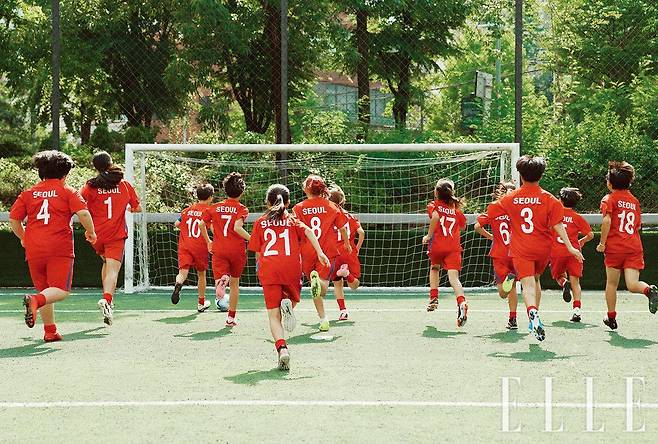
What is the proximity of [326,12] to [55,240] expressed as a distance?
28.5 ft

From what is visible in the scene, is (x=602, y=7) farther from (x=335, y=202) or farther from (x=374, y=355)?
(x=374, y=355)

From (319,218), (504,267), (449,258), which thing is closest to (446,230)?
(449,258)

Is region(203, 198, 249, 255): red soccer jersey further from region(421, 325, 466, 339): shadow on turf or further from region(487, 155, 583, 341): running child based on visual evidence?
region(487, 155, 583, 341): running child

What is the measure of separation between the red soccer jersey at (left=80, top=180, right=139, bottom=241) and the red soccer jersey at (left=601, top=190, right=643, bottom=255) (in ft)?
15.9

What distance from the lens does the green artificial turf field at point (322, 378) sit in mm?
5809

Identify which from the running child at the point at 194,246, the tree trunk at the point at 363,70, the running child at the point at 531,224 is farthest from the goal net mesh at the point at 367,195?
the running child at the point at 531,224

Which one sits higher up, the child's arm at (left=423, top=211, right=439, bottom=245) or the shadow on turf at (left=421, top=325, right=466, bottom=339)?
the child's arm at (left=423, top=211, right=439, bottom=245)

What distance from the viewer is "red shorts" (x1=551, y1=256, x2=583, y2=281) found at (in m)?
11.4

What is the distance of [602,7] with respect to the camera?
24.3 metres

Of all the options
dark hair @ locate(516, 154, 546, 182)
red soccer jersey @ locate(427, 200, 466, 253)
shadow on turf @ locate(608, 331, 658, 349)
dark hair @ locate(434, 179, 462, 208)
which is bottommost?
shadow on turf @ locate(608, 331, 658, 349)

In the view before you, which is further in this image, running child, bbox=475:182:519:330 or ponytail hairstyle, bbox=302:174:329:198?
running child, bbox=475:182:519:330

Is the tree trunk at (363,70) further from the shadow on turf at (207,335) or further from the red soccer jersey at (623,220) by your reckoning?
the shadow on turf at (207,335)

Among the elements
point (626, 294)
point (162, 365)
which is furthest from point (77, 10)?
point (162, 365)

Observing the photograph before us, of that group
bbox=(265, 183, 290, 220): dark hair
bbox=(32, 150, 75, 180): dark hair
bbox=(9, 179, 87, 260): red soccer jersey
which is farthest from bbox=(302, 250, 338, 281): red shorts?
bbox=(32, 150, 75, 180): dark hair
